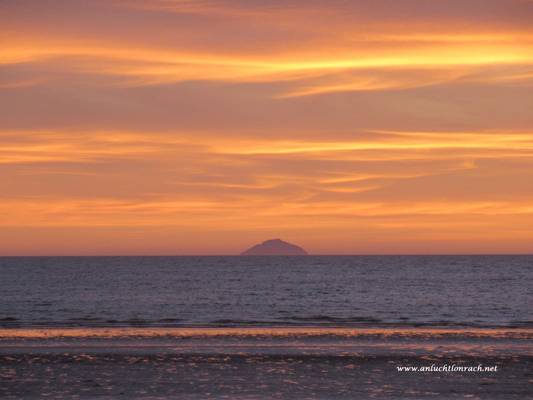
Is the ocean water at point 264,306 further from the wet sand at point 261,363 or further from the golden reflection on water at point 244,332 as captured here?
the wet sand at point 261,363

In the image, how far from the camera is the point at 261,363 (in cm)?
3216

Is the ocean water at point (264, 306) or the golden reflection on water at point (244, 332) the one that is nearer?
the golden reflection on water at point (244, 332)

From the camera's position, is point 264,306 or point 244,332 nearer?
point 244,332

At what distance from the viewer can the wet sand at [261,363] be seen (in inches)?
1033

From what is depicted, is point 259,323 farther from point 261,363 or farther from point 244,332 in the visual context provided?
point 261,363

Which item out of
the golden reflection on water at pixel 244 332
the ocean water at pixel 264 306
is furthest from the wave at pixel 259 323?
the golden reflection on water at pixel 244 332

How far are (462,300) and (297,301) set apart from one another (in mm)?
19743

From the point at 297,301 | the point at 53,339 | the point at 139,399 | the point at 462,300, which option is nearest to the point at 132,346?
the point at 53,339

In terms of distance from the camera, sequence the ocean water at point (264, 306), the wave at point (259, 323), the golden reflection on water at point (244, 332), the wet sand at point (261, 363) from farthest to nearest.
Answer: the ocean water at point (264, 306)
the wave at point (259, 323)
the golden reflection on water at point (244, 332)
the wet sand at point (261, 363)

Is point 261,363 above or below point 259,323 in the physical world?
above

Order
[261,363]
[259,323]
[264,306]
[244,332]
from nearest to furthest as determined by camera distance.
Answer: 1. [261,363]
2. [244,332]
3. [259,323]
4. [264,306]

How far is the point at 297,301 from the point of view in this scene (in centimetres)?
8769

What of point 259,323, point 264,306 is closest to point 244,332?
point 259,323

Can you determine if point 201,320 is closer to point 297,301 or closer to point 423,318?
point 423,318
